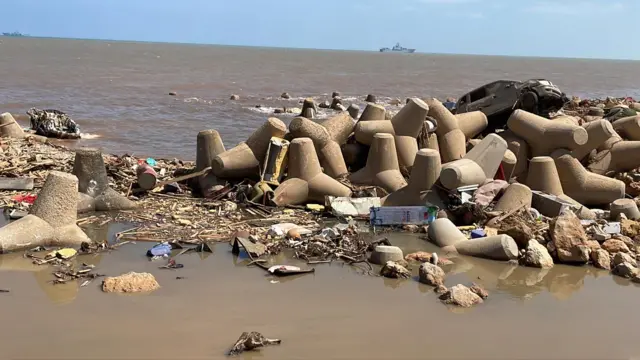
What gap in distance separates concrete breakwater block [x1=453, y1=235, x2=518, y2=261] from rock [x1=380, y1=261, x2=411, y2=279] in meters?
0.94

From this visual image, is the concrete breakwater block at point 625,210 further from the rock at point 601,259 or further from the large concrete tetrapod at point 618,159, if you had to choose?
the rock at point 601,259

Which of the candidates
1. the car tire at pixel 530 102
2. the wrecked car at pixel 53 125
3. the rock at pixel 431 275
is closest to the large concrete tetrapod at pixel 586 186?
the car tire at pixel 530 102

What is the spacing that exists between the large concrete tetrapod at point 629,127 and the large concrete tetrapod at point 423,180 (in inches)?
140

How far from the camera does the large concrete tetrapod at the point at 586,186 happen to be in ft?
26.7

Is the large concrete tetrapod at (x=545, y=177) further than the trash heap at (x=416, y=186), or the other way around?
the large concrete tetrapod at (x=545, y=177)

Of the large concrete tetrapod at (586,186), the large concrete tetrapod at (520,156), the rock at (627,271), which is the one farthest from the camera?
the large concrete tetrapod at (520,156)

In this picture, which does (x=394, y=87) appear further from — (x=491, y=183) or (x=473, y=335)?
(x=473, y=335)

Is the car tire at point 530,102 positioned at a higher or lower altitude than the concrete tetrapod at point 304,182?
higher

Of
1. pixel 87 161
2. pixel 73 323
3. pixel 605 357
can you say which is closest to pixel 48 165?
pixel 87 161

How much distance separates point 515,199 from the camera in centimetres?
736

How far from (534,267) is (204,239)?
3315 mm

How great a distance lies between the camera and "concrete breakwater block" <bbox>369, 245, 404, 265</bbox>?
5.99 meters

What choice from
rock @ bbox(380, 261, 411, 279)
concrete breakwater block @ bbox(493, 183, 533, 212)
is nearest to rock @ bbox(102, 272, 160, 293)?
rock @ bbox(380, 261, 411, 279)

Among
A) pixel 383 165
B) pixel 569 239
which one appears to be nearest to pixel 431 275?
pixel 569 239
